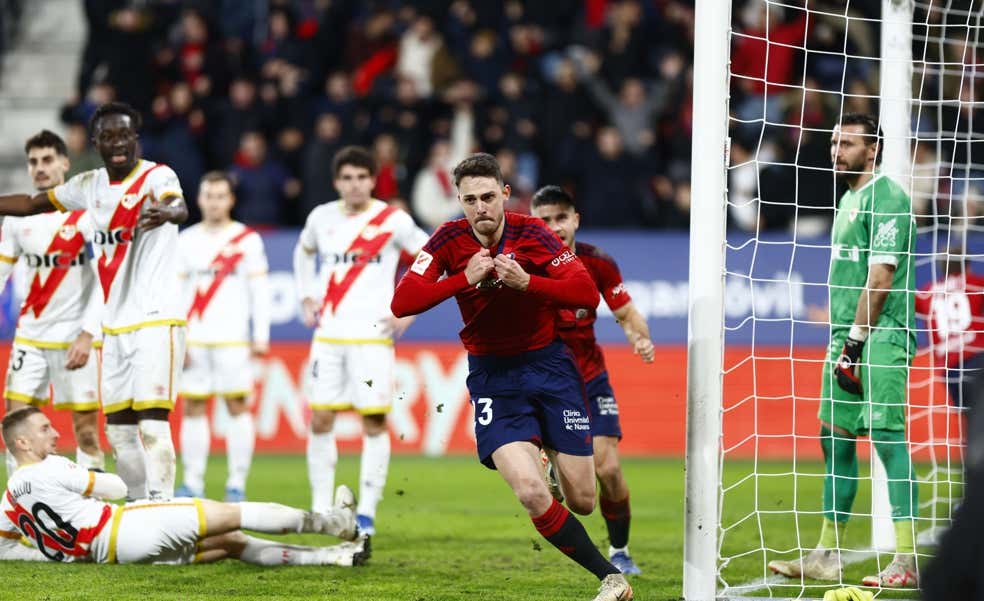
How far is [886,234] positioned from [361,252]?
382cm

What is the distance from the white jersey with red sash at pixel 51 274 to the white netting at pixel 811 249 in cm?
473

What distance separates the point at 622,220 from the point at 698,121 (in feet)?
30.4

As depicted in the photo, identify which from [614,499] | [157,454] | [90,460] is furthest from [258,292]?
[614,499]

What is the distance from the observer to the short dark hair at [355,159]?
9234 mm

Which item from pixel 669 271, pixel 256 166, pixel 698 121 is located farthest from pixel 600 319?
pixel 698 121

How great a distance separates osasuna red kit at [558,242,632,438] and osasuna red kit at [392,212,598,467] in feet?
3.85

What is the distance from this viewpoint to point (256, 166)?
15.7 meters

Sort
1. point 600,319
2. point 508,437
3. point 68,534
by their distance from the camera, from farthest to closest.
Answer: point 600,319 < point 68,534 < point 508,437

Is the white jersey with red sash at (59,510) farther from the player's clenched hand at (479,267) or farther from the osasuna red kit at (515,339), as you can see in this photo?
the player's clenched hand at (479,267)

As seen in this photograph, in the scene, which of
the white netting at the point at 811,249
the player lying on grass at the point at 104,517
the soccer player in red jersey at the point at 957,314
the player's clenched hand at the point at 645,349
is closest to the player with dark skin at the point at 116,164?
the player lying on grass at the point at 104,517

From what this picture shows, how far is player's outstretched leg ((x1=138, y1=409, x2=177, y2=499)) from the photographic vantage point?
7.84 m

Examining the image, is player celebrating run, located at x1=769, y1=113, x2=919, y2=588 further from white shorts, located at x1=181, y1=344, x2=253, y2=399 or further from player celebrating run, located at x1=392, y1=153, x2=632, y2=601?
white shorts, located at x1=181, y1=344, x2=253, y2=399

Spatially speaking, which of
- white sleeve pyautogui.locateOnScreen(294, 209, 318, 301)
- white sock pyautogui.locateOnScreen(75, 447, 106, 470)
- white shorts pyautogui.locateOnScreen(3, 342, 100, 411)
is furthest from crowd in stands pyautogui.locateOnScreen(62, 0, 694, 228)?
white sock pyautogui.locateOnScreen(75, 447, 106, 470)

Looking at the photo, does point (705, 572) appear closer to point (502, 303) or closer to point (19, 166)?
point (502, 303)
